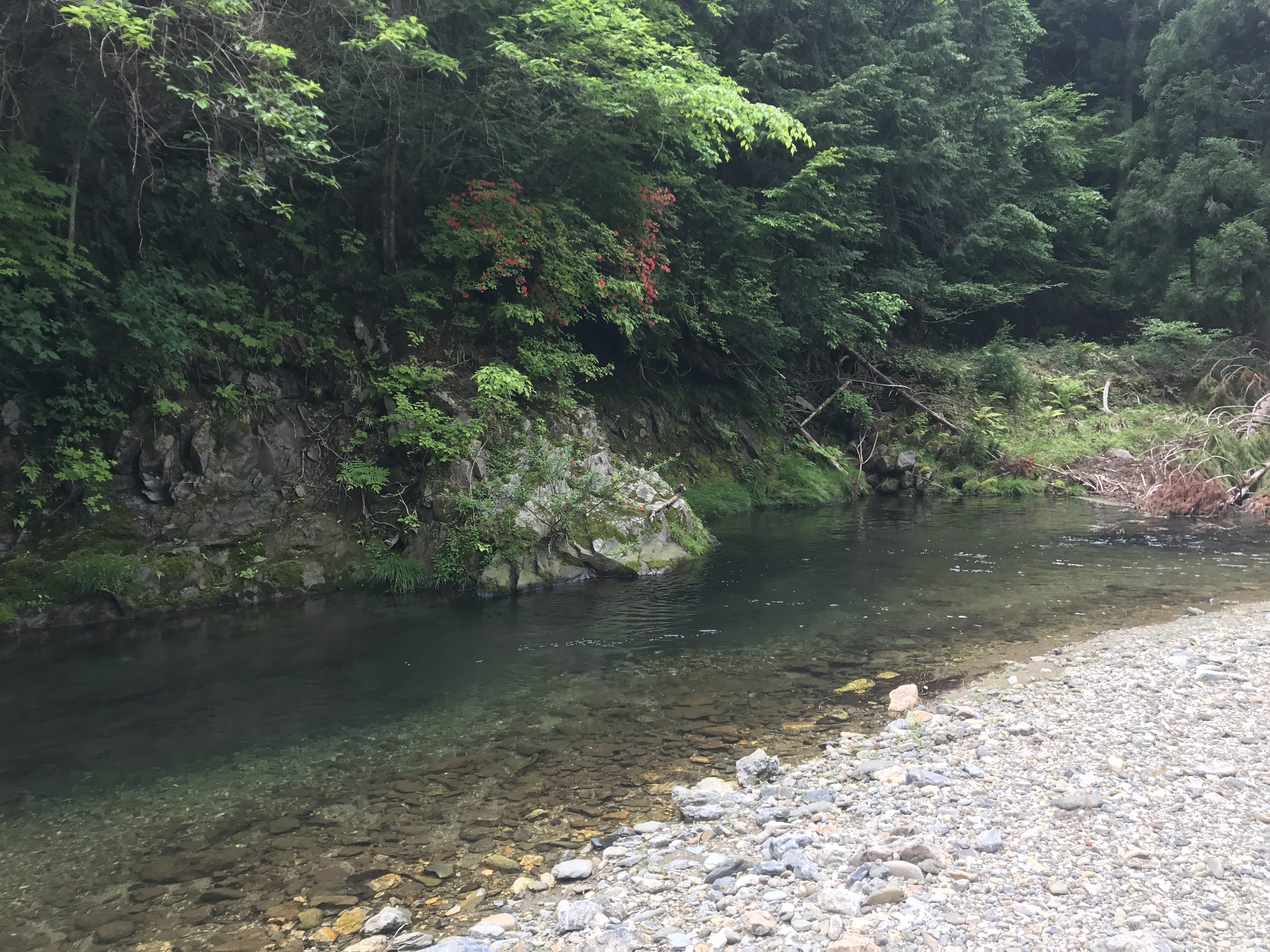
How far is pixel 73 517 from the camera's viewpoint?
8.86 meters

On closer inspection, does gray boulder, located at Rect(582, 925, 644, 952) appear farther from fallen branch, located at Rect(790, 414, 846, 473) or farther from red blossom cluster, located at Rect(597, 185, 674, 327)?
fallen branch, located at Rect(790, 414, 846, 473)

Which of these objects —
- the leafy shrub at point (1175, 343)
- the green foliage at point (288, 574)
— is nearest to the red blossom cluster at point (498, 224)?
the green foliage at point (288, 574)

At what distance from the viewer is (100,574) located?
8484mm

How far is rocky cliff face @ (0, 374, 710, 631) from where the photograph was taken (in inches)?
345

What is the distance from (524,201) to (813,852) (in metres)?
11.5

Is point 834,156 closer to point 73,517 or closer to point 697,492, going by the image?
point 697,492

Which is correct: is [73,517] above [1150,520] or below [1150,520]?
above

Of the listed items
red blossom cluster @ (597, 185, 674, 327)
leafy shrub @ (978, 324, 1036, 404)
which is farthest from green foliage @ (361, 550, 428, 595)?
leafy shrub @ (978, 324, 1036, 404)

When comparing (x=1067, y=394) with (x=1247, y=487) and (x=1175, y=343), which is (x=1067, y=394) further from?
(x=1247, y=487)

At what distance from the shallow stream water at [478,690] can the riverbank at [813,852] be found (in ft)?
0.22

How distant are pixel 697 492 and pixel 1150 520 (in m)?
8.74

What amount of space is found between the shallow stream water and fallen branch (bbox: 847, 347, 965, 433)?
9.38m

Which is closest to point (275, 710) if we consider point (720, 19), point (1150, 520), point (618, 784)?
point (618, 784)

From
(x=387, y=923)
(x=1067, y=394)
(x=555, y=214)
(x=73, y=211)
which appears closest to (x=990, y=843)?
(x=387, y=923)
